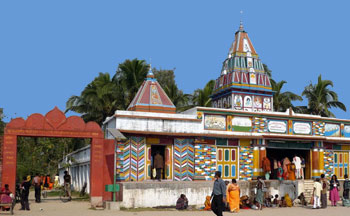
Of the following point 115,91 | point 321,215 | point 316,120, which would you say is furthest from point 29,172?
point 321,215

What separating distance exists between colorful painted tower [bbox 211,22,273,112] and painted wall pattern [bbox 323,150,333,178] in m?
5.01

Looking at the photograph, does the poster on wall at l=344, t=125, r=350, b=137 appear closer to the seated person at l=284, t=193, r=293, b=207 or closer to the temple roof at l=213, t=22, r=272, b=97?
the temple roof at l=213, t=22, r=272, b=97

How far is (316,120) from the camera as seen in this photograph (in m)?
25.9

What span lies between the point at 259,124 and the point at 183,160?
4.84m

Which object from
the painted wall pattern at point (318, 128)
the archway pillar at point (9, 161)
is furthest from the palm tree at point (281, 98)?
the archway pillar at point (9, 161)

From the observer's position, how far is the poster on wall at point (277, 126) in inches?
969

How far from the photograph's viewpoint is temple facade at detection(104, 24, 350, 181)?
2130 cm

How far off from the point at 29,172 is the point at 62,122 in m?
18.5

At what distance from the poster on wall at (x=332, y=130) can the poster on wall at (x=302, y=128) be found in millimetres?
1399

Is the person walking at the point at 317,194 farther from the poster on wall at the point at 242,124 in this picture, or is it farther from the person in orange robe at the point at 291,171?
the poster on wall at the point at 242,124

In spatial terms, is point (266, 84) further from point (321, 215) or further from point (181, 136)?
point (321, 215)

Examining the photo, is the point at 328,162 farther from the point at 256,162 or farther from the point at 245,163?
the point at 245,163

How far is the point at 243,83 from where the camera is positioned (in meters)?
29.3

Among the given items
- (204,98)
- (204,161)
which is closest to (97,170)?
(204,161)
